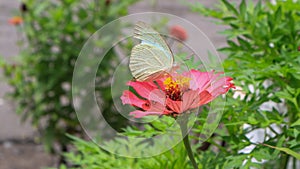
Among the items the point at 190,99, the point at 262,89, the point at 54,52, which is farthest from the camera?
the point at 54,52

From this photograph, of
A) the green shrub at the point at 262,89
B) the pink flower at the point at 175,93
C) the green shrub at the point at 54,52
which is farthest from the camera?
the green shrub at the point at 54,52

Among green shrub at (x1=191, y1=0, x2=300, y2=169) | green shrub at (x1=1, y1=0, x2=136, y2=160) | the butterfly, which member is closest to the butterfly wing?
the butterfly

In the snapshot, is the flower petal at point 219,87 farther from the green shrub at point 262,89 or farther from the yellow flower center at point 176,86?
the green shrub at point 262,89

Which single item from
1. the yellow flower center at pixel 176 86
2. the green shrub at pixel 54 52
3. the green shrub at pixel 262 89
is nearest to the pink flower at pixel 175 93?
the yellow flower center at pixel 176 86

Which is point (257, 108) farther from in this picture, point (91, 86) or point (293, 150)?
point (91, 86)

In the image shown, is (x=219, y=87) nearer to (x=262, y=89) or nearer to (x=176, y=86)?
(x=176, y=86)

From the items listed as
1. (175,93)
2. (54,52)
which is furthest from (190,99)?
(54,52)

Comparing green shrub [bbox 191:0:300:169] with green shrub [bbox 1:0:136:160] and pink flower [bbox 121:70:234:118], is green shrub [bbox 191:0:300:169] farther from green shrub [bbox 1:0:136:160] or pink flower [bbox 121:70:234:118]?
green shrub [bbox 1:0:136:160]
